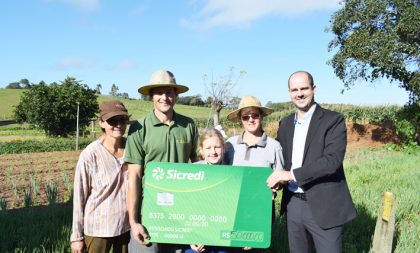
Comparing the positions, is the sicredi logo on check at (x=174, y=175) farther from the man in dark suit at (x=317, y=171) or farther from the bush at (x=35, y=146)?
the bush at (x=35, y=146)

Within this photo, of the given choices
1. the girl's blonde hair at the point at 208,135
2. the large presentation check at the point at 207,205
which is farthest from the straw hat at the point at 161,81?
the large presentation check at the point at 207,205

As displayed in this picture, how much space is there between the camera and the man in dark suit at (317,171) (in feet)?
7.89

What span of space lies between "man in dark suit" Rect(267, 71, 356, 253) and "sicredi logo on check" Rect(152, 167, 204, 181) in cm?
46

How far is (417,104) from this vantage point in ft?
54.2

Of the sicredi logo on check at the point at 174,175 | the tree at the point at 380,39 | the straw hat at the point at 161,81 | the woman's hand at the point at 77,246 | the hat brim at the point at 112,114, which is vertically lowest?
the woman's hand at the point at 77,246

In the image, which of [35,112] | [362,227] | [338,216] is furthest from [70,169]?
[35,112]

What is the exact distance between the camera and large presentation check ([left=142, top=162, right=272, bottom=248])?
244cm

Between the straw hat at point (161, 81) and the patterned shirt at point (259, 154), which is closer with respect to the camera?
the straw hat at point (161, 81)

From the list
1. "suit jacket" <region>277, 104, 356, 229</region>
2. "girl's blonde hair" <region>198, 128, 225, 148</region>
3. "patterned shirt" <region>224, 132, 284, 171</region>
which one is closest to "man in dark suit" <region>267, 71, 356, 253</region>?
"suit jacket" <region>277, 104, 356, 229</region>

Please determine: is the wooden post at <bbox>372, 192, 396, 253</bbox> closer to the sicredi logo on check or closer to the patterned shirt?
the patterned shirt

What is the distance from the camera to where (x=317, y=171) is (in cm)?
237

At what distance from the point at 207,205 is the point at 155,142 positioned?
54cm

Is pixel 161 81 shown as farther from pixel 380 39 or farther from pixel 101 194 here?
pixel 380 39

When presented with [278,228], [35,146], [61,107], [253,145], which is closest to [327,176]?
[253,145]
